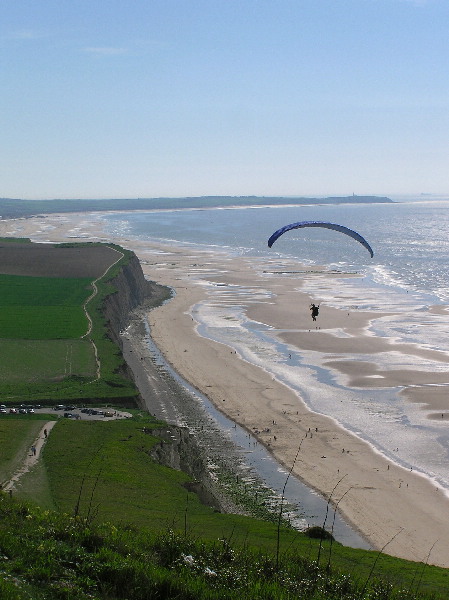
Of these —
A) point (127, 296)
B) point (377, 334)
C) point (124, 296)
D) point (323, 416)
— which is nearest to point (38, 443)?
point (323, 416)

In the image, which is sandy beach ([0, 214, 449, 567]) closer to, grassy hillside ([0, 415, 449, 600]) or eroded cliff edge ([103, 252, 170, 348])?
eroded cliff edge ([103, 252, 170, 348])

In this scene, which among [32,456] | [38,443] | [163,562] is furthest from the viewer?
[38,443]

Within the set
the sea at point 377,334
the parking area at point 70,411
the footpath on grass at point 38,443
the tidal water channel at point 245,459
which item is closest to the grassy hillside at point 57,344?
the parking area at point 70,411

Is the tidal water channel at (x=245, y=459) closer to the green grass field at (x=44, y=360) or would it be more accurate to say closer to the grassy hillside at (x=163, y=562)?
the grassy hillside at (x=163, y=562)

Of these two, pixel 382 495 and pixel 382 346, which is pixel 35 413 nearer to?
pixel 382 495

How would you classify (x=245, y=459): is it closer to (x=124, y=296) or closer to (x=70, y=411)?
(x=70, y=411)

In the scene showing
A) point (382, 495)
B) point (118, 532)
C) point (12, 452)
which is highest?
point (118, 532)

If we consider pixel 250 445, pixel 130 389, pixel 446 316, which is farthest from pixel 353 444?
pixel 446 316
